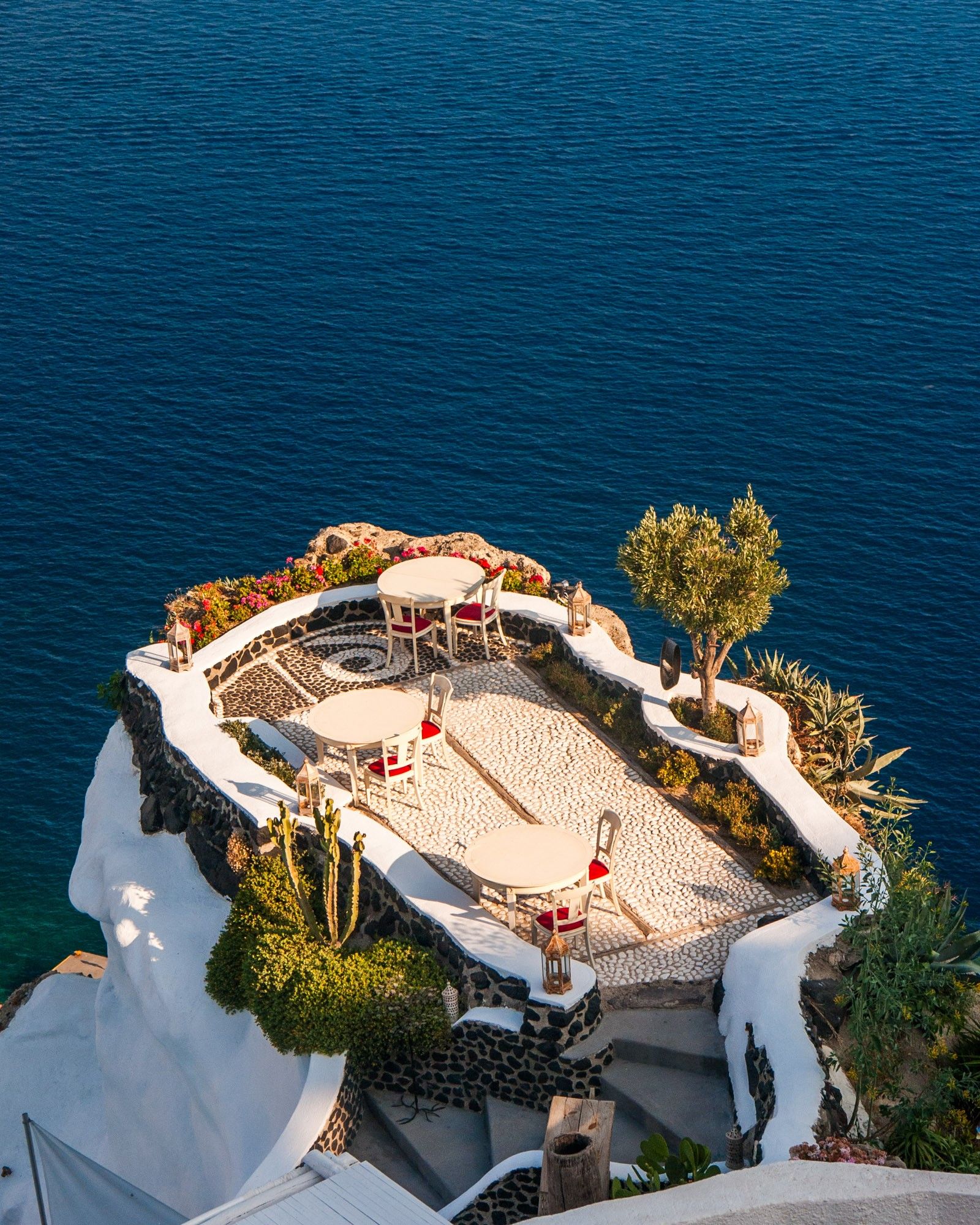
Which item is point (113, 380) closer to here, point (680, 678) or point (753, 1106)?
point (680, 678)

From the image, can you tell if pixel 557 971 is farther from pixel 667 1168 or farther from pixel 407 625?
pixel 407 625

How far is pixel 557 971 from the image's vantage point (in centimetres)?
1984

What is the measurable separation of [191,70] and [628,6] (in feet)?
103

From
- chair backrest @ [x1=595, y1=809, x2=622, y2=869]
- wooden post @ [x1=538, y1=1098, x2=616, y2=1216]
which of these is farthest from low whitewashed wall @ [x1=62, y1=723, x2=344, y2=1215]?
wooden post @ [x1=538, y1=1098, x2=616, y2=1216]

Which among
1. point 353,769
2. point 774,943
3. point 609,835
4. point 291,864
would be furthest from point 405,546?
point 774,943

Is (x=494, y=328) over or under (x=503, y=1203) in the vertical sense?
over

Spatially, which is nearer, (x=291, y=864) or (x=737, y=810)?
(x=291, y=864)

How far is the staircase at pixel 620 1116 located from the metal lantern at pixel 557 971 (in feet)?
2.80

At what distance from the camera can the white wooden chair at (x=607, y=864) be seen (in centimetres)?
2203

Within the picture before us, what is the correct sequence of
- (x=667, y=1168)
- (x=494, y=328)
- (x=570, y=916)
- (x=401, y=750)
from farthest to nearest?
(x=494, y=328) → (x=401, y=750) → (x=570, y=916) → (x=667, y=1168)

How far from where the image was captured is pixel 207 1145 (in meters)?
23.8

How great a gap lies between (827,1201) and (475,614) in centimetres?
1800

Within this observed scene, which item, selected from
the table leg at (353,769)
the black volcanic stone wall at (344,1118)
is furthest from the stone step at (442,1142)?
the table leg at (353,769)

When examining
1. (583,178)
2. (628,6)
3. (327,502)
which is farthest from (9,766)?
(628,6)
